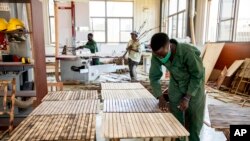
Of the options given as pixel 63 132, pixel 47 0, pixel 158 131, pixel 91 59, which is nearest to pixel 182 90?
pixel 158 131

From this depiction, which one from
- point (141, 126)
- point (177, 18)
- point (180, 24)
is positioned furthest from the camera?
point (177, 18)

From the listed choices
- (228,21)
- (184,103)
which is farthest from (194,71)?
(228,21)

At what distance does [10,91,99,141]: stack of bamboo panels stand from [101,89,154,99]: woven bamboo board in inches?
5.9

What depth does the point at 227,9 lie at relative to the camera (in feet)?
19.2

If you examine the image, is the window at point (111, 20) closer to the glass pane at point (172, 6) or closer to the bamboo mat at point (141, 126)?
the glass pane at point (172, 6)

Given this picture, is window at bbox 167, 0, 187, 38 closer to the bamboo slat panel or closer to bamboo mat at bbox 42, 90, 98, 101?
the bamboo slat panel

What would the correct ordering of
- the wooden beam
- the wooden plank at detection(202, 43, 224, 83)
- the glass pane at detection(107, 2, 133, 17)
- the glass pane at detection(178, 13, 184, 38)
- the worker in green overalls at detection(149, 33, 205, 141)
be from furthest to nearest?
1. the glass pane at detection(107, 2, 133, 17)
2. the glass pane at detection(178, 13, 184, 38)
3. the wooden plank at detection(202, 43, 224, 83)
4. the wooden beam
5. the worker in green overalls at detection(149, 33, 205, 141)

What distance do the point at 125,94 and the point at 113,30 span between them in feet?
27.4

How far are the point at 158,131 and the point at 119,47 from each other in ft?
29.6

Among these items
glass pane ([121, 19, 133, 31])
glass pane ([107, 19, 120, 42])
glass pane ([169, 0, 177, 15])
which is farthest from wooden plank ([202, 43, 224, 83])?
glass pane ([107, 19, 120, 42])

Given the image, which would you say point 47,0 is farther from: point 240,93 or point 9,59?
point 240,93

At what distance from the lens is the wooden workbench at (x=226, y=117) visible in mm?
1734

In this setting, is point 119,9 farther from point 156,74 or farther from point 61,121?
point 61,121

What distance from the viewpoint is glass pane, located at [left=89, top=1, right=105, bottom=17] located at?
9938 mm
